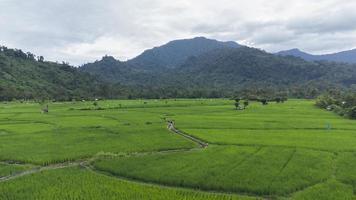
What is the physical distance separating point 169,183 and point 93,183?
13.3 feet

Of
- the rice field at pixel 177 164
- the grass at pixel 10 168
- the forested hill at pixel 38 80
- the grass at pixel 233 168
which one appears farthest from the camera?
the forested hill at pixel 38 80

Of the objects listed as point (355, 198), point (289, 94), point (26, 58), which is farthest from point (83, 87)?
point (355, 198)

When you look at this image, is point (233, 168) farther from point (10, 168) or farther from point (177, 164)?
point (10, 168)

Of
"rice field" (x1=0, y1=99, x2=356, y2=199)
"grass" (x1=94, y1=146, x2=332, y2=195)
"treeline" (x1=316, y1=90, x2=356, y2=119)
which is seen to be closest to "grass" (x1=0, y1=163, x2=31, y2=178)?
"rice field" (x1=0, y1=99, x2=356, y2=199)

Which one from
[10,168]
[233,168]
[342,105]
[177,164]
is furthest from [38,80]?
[233,168]

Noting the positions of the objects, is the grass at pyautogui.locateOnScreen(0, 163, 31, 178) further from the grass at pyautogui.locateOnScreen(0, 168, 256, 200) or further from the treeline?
the treeline

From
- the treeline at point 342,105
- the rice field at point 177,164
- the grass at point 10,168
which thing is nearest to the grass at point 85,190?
the rice field at point 177,164

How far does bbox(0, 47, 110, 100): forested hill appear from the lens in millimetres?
115625

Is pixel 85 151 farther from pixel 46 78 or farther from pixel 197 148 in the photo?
pixel 46 78

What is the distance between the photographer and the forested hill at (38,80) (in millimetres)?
115625

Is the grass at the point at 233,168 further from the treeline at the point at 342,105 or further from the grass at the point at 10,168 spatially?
the treeline at the point at 342,105

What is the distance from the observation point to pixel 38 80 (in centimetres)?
13762

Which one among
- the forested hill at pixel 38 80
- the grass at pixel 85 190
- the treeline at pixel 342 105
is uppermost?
the forested hill at pixel 38 80

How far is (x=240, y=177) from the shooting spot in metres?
20.9
